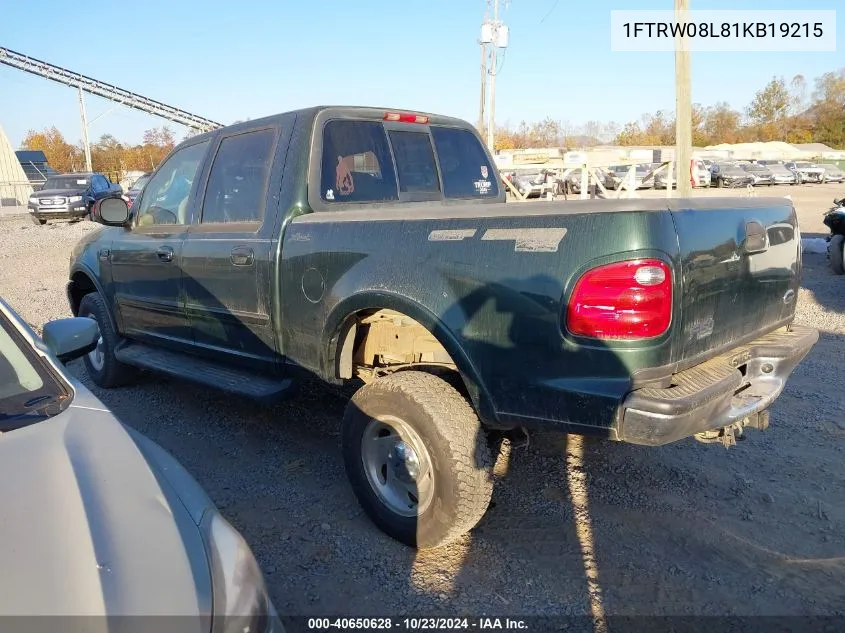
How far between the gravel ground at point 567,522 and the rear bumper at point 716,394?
72 cm

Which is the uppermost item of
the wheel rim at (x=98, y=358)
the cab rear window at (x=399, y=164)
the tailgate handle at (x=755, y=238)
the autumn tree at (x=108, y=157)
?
the autumn tree at (x=108, y=157)

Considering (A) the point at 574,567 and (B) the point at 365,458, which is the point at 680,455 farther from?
(B) the point at 365,458

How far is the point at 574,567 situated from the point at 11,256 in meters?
16.0

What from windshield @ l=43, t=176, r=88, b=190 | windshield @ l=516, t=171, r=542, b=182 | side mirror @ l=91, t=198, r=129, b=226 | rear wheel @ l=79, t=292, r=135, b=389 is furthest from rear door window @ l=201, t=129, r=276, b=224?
windshield @ l=516, t=171, r=542, b=182

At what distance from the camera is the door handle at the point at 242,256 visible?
A: 12.5ft

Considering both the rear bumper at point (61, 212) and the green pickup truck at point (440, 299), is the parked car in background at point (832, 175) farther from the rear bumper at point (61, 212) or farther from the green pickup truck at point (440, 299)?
the green pickup truck at point (440, 299)

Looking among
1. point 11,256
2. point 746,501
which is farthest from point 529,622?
point 11,256

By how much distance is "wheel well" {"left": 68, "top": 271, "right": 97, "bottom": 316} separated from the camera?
5.75 meters

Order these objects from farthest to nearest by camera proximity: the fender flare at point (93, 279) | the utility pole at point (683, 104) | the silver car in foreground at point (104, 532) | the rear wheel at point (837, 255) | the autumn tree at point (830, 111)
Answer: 1. the autumn tree at point (830, 111)
2. the utility pole at point (683, 104)
3. the rear wheel at point (837, 255)
4. the fender flare at point (93, 279)
5. the silver car in foreground at point (104, 532)

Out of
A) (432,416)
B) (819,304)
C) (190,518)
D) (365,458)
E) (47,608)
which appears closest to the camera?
(47,608)

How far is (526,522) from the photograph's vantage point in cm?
342

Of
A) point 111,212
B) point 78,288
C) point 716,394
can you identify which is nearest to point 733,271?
point 716,394

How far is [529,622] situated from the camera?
268cm

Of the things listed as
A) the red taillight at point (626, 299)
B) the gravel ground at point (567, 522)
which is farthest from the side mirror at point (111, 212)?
the red taillight at point (626, 299)
